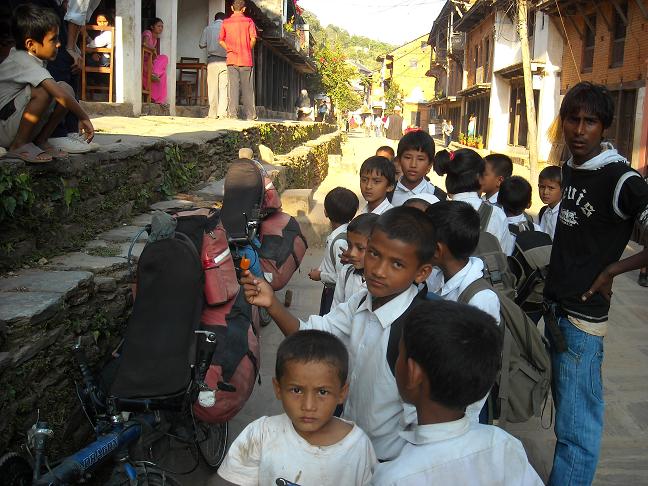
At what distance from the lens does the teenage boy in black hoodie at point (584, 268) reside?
2.72 metres

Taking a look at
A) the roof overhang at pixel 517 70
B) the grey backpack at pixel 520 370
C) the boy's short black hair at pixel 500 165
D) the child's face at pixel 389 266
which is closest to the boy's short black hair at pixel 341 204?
the boy's short black hair at pixel 500 165

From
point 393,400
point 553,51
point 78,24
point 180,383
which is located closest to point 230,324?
point 180,383

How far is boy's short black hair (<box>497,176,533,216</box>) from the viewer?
444cm

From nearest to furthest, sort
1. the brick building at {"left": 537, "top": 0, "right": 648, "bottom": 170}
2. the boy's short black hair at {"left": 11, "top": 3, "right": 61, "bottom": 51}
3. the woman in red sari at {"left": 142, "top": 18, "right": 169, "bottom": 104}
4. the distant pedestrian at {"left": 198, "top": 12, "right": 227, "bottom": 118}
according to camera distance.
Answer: the boy's short black hair at {"left": 11, "top": 3, "right": 61, "bottom": 51}, the woman in red sari at {"left": 142, "top": 18, "right": 169, "bottom": 104}, the distant pedestrian at {"left": 198, "top": 12, "right": 227, "bottom": 118}, the brick building at {"left": 537, "top": 0, "right": 648, "bottom": 170}

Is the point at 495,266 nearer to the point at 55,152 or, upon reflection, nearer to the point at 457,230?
the point at 457,230

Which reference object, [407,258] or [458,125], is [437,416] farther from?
[458,125]

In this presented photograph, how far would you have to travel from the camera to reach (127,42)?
943 cm

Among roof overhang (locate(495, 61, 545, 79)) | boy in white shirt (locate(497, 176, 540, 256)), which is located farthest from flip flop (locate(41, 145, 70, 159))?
roof overhang (locate(495, 61, 545, 79))

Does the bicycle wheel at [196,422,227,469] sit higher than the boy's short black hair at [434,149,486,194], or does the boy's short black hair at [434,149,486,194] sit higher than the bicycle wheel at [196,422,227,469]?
the boy's short black hair at [434,149,486,194]

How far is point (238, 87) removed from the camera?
1198 cm

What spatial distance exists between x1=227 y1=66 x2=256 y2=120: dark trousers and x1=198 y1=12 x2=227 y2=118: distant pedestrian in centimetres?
13

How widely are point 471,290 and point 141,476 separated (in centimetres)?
159

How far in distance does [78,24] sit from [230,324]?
5.15 m

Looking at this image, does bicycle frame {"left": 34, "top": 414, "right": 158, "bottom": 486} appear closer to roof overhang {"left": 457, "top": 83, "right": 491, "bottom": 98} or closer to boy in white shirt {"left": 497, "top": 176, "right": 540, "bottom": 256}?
boy in white shirt {"left": 497, "top": 176, "right": 540, "bottom": 256}
